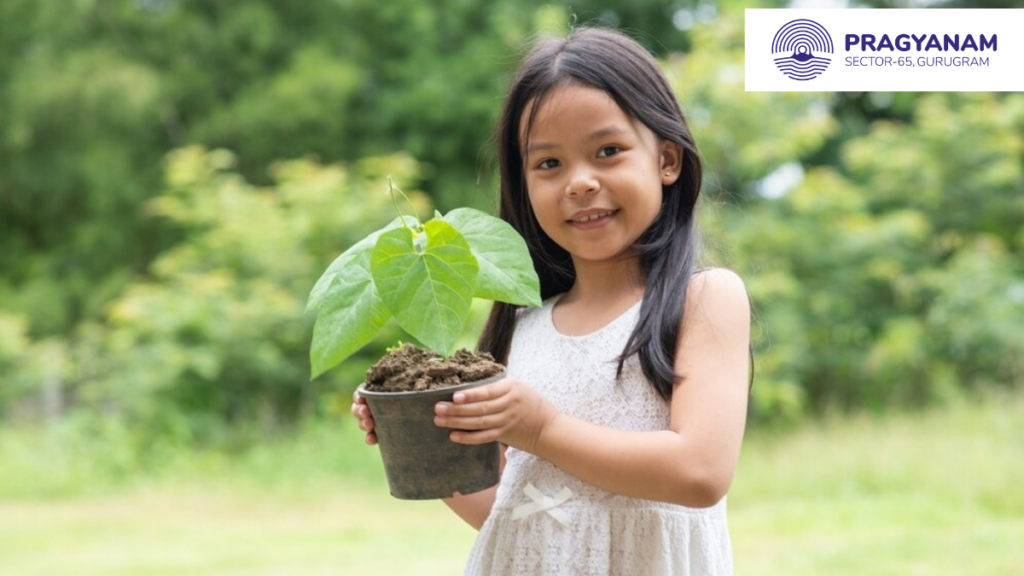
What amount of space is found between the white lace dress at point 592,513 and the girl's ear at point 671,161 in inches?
6.7

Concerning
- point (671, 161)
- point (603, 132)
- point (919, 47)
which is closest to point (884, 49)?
point (919, 47)

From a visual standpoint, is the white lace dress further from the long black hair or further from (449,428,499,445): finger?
(449,428,499,445): finger

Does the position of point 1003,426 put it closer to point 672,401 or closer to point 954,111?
point 954,111

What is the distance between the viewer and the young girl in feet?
4.14

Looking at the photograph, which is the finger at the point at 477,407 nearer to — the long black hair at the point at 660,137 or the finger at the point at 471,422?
the finger at the point at 471,422

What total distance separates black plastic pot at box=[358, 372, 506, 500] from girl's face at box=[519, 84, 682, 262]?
0.23 meters

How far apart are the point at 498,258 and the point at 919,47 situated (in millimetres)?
2118

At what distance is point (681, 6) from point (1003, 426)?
19.3 feet

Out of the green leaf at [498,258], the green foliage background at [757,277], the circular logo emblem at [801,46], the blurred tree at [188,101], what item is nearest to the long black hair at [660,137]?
the green leaf at [498,258]

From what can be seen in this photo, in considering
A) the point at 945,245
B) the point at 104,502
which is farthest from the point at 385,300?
A: the point at 945,245

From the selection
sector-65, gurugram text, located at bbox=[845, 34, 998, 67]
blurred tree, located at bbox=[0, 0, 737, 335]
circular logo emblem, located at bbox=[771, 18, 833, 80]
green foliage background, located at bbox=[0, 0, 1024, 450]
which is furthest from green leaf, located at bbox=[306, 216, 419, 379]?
blurred tree, located at bbox=[0, 0, 737, 335]

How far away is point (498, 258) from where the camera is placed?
4.34 ft

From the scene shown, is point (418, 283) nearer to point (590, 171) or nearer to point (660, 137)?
point (590, 171)

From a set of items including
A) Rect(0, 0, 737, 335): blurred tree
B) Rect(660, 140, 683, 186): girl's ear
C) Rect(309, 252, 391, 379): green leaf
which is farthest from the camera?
Rect(0, 0, 737, 335): blurred tree
